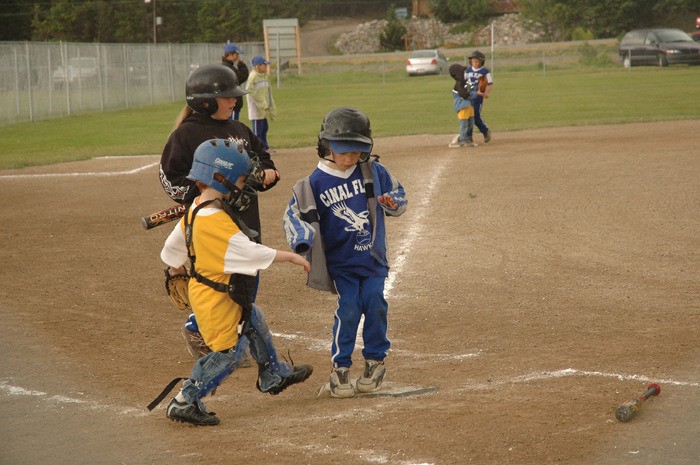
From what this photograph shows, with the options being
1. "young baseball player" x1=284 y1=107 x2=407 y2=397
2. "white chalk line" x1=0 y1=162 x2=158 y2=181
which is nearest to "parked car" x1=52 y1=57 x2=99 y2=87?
"white chalk line" x1=0 y1=162 x2=158 y2=181

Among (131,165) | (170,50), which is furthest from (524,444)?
(170,50)

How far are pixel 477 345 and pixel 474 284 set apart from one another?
1785 mm

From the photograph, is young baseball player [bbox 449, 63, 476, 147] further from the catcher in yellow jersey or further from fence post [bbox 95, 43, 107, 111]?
fence post [bbox 95, 43, 107, 111]

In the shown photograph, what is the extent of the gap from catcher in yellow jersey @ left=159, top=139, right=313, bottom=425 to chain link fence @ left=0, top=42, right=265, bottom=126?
24689 millimetres

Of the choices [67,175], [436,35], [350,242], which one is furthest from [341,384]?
[436,35]

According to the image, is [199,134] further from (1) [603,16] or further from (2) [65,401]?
(1) [603,16]

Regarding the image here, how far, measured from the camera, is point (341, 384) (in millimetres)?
5742

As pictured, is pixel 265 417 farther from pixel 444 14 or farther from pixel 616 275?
pixel 444 14

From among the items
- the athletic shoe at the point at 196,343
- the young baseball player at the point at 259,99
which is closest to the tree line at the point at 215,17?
the young baseball player at the point at 259,99

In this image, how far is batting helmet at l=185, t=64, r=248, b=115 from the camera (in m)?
5.96

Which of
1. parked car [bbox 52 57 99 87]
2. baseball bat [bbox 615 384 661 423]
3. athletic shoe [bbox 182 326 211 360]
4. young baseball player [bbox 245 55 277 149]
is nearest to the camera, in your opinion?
baseball bat [bbox 615 384 661 423]

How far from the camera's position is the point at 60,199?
1322 cm

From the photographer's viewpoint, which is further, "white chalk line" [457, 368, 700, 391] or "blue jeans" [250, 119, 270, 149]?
"blue jeans" [250, 119, 270, 149]

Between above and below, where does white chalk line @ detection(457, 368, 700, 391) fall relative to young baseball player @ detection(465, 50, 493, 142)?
below
